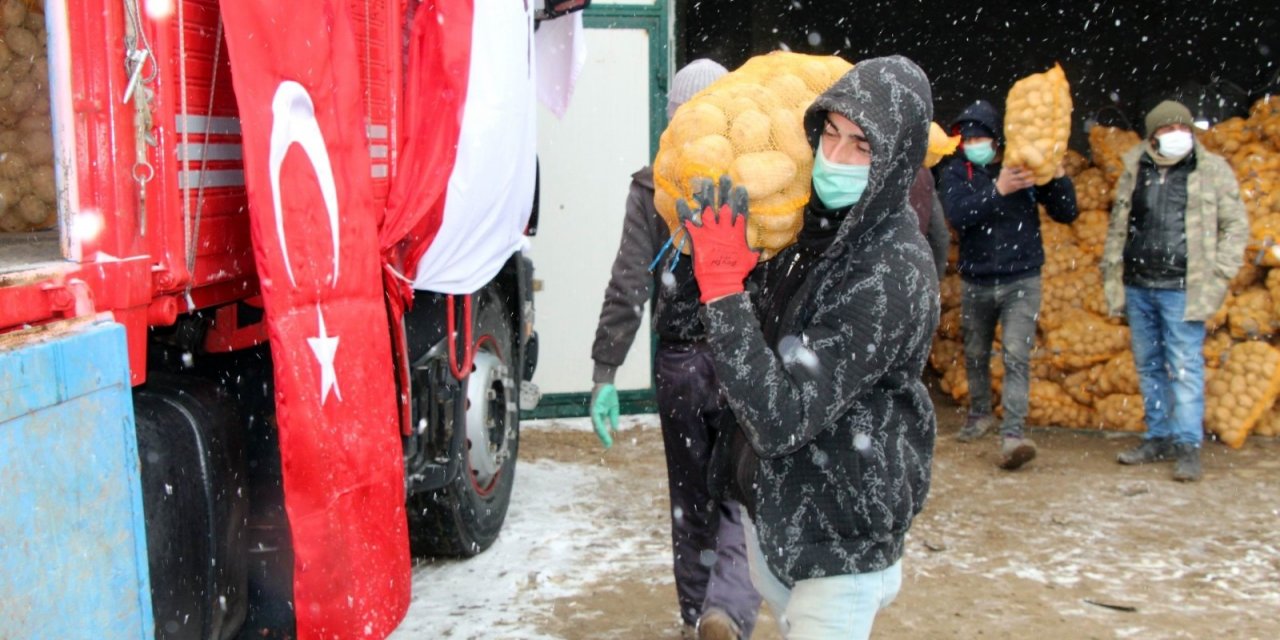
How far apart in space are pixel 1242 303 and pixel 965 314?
5.83 feet

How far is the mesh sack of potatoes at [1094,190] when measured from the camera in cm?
820

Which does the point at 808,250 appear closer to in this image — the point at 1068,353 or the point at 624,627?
the point at 624,627

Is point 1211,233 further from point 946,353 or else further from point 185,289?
point 185,289

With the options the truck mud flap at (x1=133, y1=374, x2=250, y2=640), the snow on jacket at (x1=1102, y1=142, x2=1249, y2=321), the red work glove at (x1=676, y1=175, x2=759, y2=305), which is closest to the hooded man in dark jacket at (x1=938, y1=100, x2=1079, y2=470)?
the snow on jacket at (x1=1102, y1=142, x2=1249, y2=321)

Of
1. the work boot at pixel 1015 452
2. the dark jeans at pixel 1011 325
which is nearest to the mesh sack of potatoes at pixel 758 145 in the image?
the work boot at pixel 1015 452

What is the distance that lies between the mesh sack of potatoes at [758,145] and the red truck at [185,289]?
2.81 feet

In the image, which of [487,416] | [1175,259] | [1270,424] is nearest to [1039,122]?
[1175,259]

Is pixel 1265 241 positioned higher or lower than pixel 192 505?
higher

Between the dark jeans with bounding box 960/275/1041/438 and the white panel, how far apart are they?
87.8 inches

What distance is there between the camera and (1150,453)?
6918 millimetres

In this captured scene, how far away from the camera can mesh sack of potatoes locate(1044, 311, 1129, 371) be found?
7742mm

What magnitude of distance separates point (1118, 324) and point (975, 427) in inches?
48.6

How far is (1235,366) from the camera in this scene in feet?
24.1

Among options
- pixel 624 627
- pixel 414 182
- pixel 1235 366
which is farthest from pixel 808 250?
pixel 1235 366
